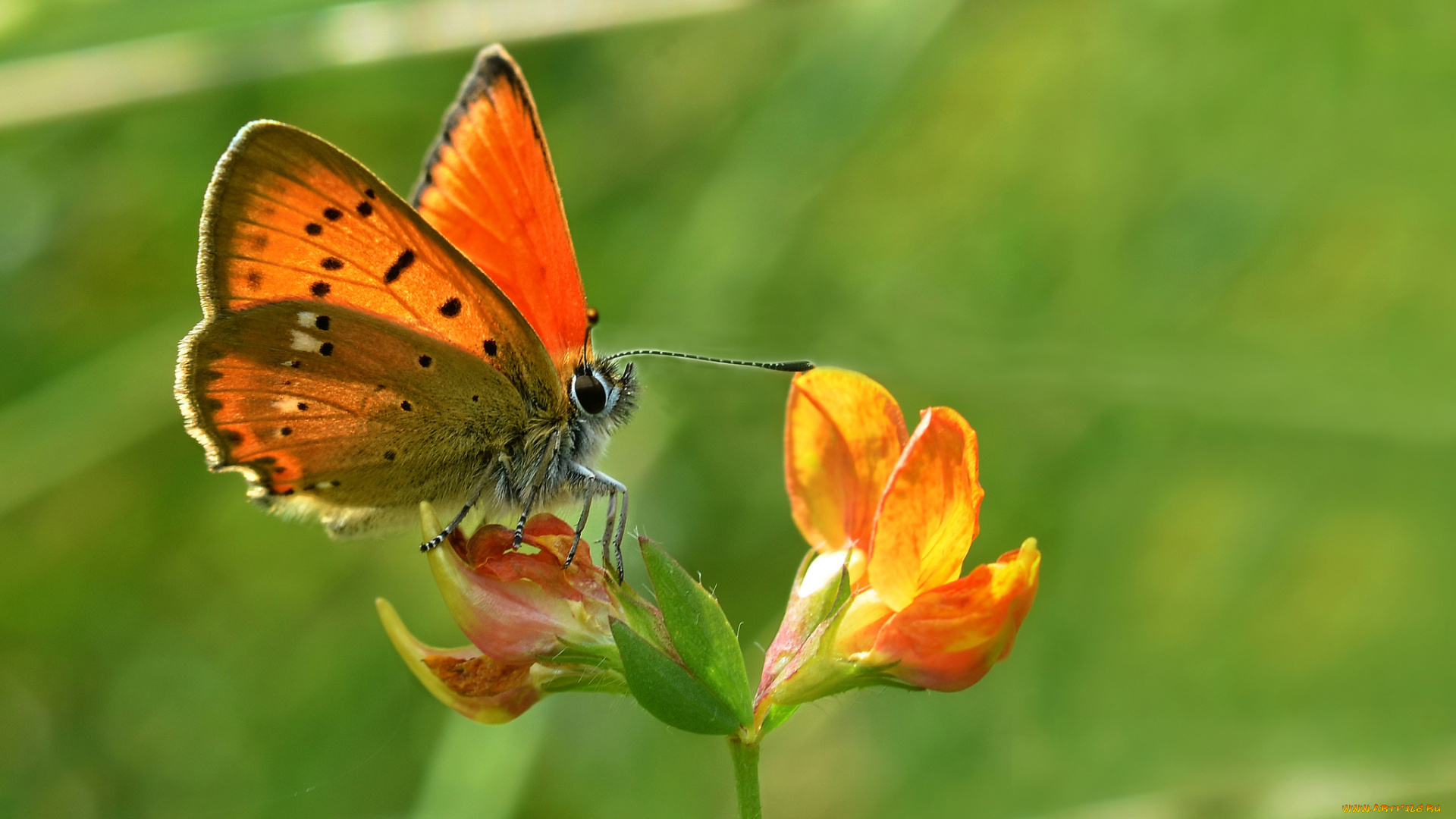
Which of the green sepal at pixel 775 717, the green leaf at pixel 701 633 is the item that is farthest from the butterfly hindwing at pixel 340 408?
the green sepal at pixel 775 717

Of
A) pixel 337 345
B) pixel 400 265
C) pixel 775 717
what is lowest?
pixel 775 717

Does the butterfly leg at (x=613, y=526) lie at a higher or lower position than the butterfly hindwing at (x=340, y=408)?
lower

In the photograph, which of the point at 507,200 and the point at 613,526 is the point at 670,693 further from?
the point at 507,200

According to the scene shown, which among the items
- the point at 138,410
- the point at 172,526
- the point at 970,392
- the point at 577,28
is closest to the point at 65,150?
the point at 138,410

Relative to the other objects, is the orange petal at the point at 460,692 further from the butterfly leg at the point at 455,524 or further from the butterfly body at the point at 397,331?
the butterfly body at the point at 397,331

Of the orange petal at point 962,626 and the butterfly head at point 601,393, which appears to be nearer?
the orange petal at point 962,626

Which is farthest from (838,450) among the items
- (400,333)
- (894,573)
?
(400,333)
